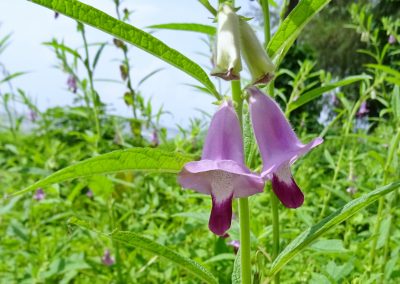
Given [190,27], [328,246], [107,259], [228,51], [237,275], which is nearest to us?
[228,51]

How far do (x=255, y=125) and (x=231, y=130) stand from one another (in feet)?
0.22

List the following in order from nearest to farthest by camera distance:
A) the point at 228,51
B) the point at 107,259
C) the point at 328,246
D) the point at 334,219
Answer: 1. the point at 228,51
2. the point at 334,219
3. the point at 328,246
4. the point at 107,259

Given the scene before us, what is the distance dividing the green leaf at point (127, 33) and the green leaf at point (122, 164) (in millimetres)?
157

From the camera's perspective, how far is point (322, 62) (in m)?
24.2

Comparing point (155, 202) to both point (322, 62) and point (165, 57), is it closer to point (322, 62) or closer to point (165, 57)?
point (165, 57)

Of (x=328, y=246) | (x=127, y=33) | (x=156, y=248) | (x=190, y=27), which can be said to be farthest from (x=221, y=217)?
(x=328, y=246)

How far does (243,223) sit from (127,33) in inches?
15.5

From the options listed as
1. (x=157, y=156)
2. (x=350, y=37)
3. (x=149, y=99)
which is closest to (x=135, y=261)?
(x=149, y=99)

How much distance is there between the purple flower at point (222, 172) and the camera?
78 cm

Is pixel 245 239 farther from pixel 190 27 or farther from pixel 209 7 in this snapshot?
pixel 190 27

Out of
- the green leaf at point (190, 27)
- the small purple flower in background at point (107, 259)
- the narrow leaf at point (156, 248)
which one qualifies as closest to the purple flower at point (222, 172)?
the narrow leaf at point (156, 248)

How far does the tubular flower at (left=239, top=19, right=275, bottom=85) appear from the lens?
31.5 inches

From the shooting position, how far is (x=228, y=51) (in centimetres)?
77

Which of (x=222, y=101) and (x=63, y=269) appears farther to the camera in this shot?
(x=63, y=269)
